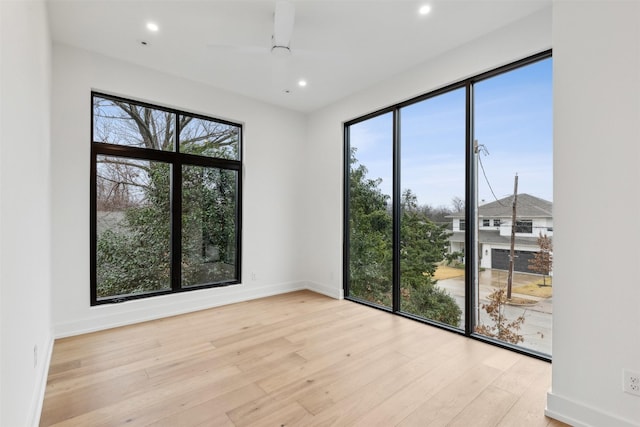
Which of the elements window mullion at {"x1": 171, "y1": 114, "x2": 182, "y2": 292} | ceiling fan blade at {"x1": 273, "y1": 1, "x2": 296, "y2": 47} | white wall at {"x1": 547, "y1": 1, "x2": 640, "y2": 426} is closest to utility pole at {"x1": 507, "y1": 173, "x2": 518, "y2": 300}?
white wall at {"x1": 547, "y1": 1, "x2": 640, "y2": 426}

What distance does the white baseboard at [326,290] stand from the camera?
446 centimetres

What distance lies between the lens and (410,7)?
2.51 meters

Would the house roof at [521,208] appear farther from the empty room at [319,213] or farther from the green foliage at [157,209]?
the green foliage at [157,209]

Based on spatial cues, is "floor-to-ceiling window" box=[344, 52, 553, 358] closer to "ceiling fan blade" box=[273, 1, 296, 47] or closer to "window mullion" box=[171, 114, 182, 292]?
"ceiling fan blade" box=[273, 1, 296, 47]

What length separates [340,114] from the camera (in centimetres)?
451

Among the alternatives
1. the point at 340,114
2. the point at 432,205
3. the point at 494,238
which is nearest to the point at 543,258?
the point at 494,238

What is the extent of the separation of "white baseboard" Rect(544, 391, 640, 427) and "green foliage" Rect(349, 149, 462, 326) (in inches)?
52.8

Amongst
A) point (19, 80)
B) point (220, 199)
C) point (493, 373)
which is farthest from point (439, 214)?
point (19, 80)

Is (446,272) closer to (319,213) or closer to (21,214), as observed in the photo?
(319,213)

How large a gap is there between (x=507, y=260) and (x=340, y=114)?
9.57 feet

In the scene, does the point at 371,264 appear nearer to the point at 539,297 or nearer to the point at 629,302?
the point at 539,297

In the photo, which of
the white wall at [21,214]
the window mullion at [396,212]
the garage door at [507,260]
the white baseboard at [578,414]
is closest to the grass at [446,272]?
the garage door at [507,260]

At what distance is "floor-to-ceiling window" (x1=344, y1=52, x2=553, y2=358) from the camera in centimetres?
267

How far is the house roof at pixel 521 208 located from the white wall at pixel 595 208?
2.76 ft
